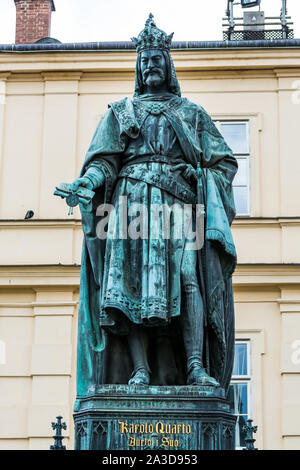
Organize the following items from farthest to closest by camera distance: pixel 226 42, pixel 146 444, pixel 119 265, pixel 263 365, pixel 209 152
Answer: pixel 226 42
pixel 263 365
pixel 209 152
pixel 119 265
pixel 146 444

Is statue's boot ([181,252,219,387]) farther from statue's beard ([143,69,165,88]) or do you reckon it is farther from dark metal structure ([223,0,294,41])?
dark metal structure ([223,0,294,41])

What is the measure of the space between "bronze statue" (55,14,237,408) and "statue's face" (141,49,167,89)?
0.01 meters

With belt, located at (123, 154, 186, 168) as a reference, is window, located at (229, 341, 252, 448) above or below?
above

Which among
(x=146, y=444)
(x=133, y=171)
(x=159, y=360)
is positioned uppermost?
(x=133, y=171)

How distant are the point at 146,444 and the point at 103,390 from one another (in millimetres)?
451

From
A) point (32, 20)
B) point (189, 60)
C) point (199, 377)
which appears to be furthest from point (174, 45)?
point (199, 377)

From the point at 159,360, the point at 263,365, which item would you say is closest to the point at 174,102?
the point at 159,360

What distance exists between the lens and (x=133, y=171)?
870cm

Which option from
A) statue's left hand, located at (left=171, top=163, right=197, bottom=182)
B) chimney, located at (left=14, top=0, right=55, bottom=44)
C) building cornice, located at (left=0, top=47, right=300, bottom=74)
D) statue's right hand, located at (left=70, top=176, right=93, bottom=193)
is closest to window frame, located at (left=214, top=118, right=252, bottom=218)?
building cornice, located at (left=0, top=47, right=300, bottom=74)

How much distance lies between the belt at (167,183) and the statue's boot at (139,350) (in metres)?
1.04

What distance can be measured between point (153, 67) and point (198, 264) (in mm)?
1605

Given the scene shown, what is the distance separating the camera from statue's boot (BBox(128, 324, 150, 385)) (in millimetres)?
8156

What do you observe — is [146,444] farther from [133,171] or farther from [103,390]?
[133,171]

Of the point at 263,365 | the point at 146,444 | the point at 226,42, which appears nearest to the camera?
the point at 146,444
